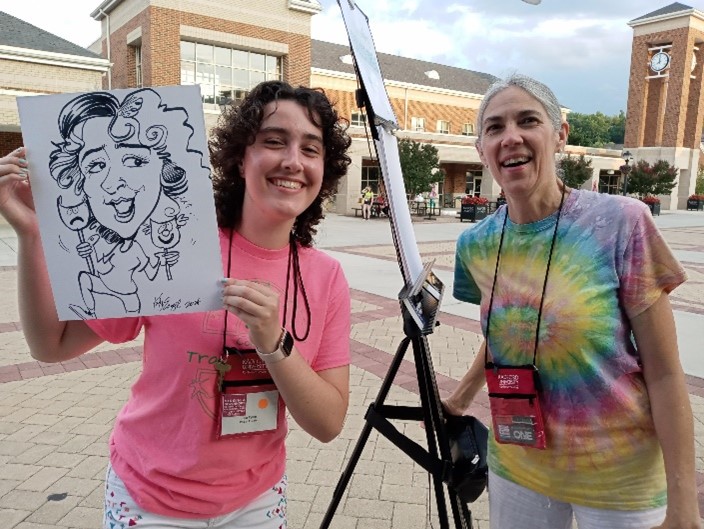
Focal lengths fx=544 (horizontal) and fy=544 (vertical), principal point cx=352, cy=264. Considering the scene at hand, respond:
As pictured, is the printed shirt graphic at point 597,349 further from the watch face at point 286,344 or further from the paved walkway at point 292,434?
the paved walkway at point 292,434

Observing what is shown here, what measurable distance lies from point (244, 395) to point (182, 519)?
0.36m

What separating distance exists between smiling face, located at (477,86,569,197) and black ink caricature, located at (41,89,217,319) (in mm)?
941

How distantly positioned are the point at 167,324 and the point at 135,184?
15.5 inches

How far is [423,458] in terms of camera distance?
1.86 meters

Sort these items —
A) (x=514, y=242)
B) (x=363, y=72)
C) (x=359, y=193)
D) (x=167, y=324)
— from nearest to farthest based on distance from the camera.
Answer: (x=167, y=324), (x=363, y=72), (x=514, y=242), (x=359, y=193)

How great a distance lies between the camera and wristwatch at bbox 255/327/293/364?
1382mm

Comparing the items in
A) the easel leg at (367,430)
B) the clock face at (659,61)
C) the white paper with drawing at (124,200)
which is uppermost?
the clock face at (659,61)

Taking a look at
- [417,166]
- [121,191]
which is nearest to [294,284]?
[121,191]

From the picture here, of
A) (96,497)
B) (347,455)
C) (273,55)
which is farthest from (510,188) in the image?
(273,55)

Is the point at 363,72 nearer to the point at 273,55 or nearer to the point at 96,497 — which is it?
the point at 96,497

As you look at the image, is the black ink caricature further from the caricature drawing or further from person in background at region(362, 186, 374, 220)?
person in background at region(362, 186, 374, 220)

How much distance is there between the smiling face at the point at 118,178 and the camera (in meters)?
1.34

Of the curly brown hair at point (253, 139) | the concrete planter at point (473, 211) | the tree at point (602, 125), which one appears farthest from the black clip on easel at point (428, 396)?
the tree at point (602, 125)

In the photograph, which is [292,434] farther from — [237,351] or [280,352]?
[280,352]
